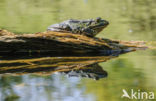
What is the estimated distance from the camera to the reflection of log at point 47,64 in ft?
17.1

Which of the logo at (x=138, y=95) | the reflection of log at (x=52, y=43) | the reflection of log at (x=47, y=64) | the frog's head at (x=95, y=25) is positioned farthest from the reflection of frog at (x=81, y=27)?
the logo at (x=138, y=95)

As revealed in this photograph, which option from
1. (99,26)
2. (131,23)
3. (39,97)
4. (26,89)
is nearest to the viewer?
(39,97)

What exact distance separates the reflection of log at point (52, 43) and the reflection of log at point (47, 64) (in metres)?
0.31

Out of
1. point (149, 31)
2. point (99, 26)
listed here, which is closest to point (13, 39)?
point (99, 26)

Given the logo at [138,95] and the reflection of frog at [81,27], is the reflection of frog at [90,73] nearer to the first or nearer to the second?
the logo at [138,95]

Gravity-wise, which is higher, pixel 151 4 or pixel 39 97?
pixel 151 4

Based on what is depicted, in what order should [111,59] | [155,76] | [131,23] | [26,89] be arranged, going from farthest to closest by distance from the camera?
1. [131,23]
2. [111,59]
3. [155,76]
4. [26,89]

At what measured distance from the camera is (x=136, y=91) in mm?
4316

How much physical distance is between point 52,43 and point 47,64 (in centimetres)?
68

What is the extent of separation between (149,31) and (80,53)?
288cm

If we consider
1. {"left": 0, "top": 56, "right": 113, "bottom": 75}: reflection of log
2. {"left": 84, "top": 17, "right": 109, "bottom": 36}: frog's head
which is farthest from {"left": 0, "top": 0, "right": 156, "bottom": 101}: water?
{"left": 84, "top": 17, "right": 109, "bottom": 36}: frog's head

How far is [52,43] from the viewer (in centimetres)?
616

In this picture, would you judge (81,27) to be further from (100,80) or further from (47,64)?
(100,80)

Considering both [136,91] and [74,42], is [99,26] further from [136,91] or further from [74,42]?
[136,91]
